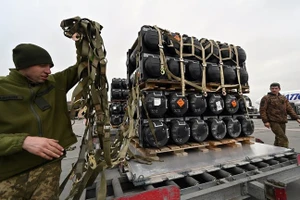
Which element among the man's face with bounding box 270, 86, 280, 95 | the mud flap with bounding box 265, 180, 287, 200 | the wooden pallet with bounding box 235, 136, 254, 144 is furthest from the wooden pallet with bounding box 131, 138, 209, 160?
the man's face with bounding box 270, 86, 280, 95

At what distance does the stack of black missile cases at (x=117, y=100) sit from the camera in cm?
740

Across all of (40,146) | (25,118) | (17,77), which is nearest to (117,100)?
(17,77)

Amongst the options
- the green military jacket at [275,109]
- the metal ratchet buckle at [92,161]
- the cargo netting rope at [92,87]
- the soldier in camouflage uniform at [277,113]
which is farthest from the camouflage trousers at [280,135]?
the metal ratchet buckle at [92,161]

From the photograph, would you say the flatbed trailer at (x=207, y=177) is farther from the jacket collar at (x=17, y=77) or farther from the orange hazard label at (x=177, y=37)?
the orange hazard label at (x=177, y=37)

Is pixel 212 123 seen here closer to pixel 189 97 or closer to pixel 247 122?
pixel 189 97

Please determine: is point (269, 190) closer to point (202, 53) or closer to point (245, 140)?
point (245, 140)

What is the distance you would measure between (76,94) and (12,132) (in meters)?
0.52

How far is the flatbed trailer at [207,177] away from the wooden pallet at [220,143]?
286 mm

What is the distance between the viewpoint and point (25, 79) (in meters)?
1.36

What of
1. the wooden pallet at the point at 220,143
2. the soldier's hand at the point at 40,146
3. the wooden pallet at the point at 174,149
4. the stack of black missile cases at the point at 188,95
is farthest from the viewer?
the wooden pallet at the point at 220,143

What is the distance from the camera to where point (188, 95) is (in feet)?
11.0

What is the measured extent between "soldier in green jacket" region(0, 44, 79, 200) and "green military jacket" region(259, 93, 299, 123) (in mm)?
4786

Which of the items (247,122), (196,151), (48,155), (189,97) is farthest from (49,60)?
(247,122)

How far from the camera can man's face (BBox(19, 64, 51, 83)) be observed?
1322 mm
